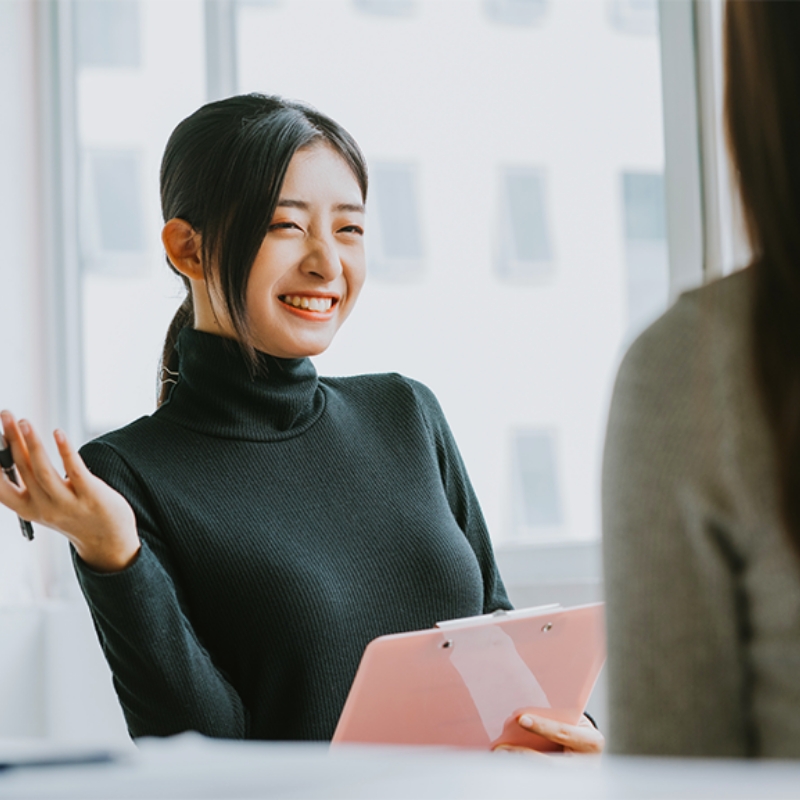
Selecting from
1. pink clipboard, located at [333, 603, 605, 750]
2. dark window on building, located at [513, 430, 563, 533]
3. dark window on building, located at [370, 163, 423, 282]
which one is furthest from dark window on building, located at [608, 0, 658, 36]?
pink clipboard, located at [333, 603, 605, 750]

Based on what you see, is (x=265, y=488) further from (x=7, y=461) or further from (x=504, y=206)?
(x=504, y=206)

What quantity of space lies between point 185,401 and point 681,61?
1.47 m

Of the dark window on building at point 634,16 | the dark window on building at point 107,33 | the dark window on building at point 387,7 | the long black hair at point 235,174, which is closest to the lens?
the long black hair at point 235,174

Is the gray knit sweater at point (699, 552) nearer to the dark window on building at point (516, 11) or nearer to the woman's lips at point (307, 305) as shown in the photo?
the woman's lips at point (307, 305)

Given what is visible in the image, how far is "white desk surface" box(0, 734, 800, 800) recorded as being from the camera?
288mm

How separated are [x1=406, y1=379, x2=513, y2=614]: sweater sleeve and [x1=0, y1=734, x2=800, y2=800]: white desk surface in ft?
3.23

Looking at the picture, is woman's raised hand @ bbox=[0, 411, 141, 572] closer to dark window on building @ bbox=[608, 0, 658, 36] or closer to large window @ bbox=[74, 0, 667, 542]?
large window @ bbox=[74, 0, 667, 542]

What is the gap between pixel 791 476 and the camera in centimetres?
45

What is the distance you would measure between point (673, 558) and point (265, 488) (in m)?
0.80

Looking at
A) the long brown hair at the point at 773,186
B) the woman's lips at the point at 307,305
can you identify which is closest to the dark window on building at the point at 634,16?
the woman's lips at the point at 307,305

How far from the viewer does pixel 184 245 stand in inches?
48.5

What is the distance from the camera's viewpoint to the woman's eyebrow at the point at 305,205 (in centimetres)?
120

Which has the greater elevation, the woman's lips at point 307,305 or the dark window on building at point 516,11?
the dark window on building at point 516,11

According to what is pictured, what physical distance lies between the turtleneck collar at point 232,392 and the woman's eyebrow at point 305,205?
0.18 m
